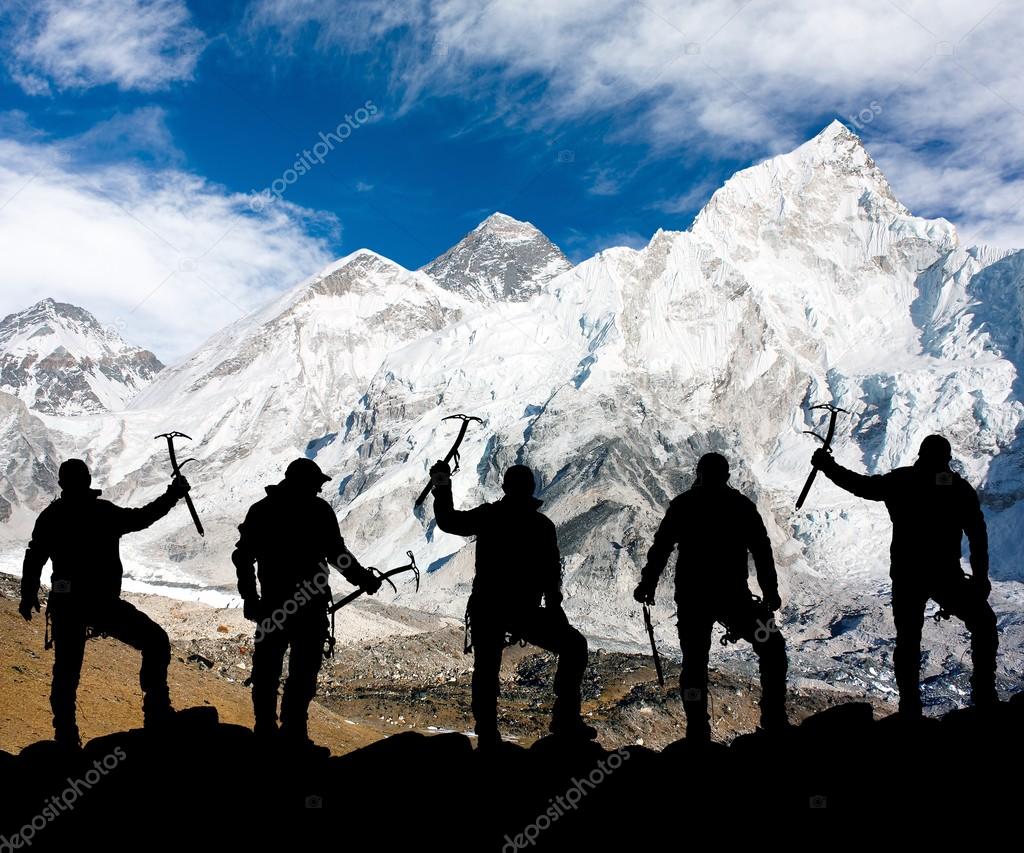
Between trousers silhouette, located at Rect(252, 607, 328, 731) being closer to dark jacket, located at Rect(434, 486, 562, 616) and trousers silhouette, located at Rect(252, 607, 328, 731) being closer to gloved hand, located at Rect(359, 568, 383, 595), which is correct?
gloved hand, located at Rect(359, 568, 383, 595)

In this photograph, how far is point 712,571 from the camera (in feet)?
24.6

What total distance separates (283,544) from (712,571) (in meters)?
3.94

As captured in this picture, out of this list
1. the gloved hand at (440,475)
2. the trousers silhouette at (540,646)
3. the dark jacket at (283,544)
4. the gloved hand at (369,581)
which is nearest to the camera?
the trousers silhouette at (540,646)

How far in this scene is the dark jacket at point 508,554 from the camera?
7359 millimetres

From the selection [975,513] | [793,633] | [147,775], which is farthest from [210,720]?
[793,633]

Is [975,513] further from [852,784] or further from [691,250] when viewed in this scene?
[691,250]

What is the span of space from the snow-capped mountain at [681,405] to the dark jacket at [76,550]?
58.5m

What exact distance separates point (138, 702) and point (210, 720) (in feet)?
24.7

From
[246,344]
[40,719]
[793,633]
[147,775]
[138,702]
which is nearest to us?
[147,775]

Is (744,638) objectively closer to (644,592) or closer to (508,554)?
(644,592)

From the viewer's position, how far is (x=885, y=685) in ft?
187

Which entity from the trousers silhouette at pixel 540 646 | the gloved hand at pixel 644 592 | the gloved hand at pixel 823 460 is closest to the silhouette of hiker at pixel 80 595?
the trousers silhouette at pixel 540 646

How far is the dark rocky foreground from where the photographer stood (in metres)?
5.59

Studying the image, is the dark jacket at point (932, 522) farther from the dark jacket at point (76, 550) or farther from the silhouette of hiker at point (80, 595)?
the dark jacket at point (76, 550)
